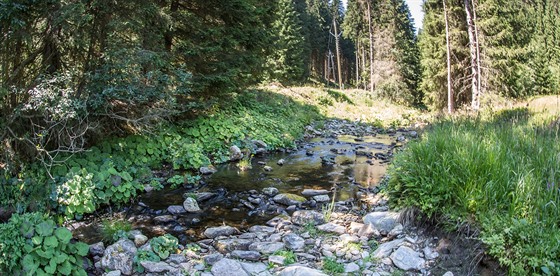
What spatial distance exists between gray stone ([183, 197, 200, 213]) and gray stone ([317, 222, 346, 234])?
2217 millimetres

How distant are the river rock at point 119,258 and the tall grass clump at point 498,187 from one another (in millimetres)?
3449

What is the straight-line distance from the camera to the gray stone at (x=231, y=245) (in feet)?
14.1

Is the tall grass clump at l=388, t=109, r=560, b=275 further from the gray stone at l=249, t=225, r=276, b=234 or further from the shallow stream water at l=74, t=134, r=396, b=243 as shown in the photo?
the shallow stream water at l=74, t=134, r=396, b=243

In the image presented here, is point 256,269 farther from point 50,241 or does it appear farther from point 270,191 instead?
point 270,191

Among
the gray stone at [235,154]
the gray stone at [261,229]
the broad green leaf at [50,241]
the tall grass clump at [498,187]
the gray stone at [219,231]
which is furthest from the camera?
the gray stone at [235,154]

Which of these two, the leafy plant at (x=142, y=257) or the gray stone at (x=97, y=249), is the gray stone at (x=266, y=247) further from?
the gray stone at (x=97, y=249)

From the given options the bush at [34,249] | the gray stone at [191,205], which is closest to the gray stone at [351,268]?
the bush at [34,249]

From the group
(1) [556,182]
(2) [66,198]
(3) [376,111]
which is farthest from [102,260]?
(3) [376,111]

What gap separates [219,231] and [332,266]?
185cm

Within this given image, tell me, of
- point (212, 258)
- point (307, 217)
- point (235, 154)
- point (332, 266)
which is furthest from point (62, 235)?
point (235, 154)

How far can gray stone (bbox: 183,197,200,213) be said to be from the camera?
19.0 ft

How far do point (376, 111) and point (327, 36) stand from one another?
99.3ft

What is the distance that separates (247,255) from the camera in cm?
404

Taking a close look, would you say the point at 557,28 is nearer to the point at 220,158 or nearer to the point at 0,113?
the point at 220,158
